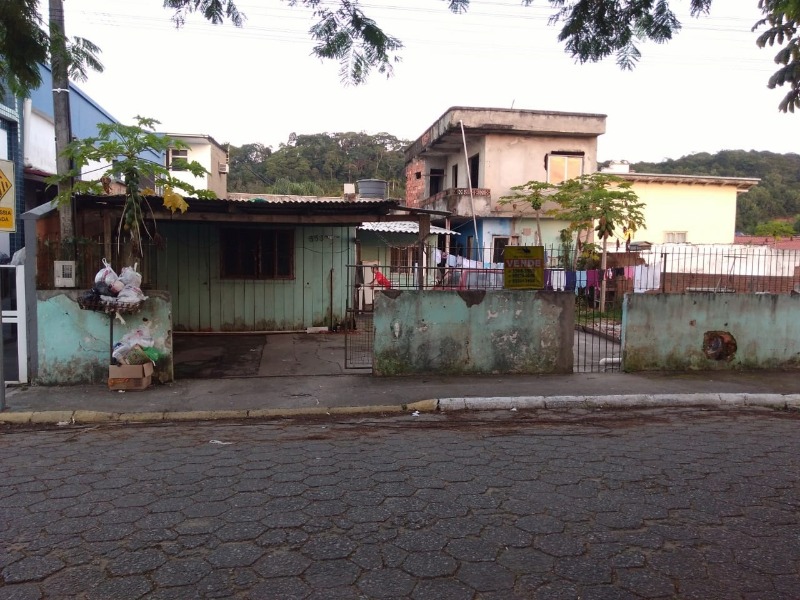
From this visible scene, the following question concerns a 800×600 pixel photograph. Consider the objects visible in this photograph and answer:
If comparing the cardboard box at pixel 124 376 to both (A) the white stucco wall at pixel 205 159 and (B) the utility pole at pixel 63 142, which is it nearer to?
(B) the utility pole at pixel 63 142

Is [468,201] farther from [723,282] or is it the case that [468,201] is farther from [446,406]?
[446,406]

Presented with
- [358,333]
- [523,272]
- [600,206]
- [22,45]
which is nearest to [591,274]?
[523,272]

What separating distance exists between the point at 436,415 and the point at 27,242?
20.3 ft

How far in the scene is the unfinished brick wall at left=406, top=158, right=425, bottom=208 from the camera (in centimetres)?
2997

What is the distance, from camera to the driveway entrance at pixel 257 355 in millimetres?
9672

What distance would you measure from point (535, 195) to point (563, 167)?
3449 millimetres

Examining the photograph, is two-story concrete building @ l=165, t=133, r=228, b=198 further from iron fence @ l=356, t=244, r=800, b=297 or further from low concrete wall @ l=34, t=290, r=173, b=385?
low concrete wall @ l=34, t=290, r=173, b=385

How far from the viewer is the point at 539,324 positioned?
961cm

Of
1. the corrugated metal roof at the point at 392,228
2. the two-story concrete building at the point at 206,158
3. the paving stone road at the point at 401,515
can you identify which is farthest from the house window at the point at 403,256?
the two-story concrete building at the point at 206,158

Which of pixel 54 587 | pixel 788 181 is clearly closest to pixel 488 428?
pixel 54 587

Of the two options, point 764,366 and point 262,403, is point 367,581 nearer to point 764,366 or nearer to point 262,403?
point 262,403

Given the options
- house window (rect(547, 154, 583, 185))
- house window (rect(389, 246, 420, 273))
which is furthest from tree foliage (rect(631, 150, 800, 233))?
house window (rect(389, 246, 420, 273))

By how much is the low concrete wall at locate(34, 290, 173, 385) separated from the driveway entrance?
1.14 metres

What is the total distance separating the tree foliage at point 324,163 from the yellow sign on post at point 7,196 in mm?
32590
